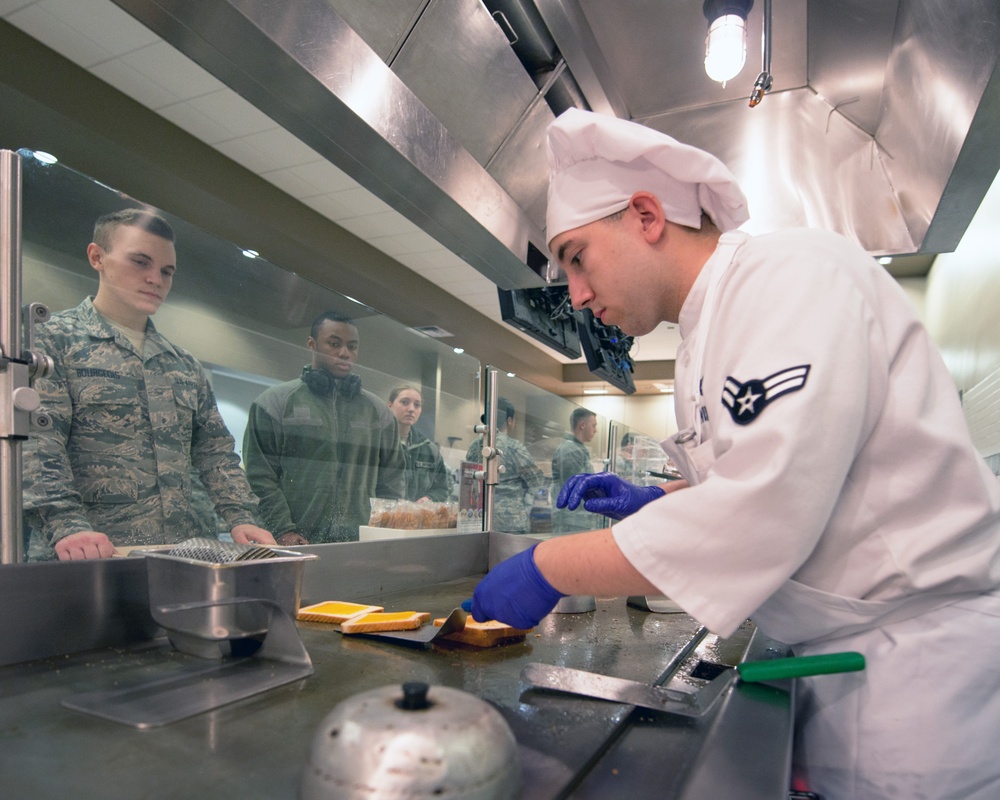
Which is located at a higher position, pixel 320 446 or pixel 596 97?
pixel 596 97

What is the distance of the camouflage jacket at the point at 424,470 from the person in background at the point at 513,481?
0.90 ft

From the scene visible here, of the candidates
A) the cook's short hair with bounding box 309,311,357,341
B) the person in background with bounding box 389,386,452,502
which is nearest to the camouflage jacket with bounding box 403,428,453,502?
the person in background with bounding box 389,386,452,502

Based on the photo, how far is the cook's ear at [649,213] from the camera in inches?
37.9

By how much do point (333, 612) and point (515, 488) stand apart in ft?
7.64

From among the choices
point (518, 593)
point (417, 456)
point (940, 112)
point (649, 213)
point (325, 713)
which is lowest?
point (325, 713)

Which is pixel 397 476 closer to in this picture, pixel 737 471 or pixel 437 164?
pixel 437 164

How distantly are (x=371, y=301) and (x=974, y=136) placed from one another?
13.1ft

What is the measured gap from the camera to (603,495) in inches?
51.7

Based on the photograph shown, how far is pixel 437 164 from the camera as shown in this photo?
1466mm

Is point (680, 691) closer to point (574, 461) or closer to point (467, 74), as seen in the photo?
point (467, 74)

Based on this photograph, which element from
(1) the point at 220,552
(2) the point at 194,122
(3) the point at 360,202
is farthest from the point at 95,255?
(3) the point at 360,202

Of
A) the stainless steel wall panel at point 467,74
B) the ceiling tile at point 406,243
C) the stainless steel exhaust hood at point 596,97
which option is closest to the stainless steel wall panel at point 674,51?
the stainless steel exhaust hood at point 596,97

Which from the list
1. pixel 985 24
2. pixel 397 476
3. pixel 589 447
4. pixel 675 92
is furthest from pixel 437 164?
pixel 589 447

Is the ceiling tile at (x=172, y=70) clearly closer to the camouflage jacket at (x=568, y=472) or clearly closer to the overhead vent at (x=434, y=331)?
the overhead vent at (x=434, y=331)
